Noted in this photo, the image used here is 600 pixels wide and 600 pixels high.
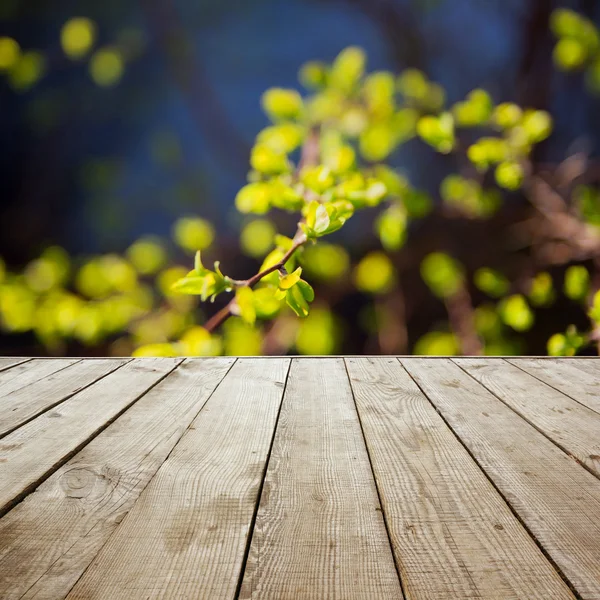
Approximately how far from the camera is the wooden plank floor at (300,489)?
2.19ft

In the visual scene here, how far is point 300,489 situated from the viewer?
0.88 metres

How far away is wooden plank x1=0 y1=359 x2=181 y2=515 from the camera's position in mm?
929

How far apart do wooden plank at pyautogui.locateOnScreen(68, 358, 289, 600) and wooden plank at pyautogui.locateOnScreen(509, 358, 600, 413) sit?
71 centimetres

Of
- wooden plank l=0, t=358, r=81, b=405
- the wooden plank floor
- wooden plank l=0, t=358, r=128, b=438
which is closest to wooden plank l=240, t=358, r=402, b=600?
the wooden plank floor

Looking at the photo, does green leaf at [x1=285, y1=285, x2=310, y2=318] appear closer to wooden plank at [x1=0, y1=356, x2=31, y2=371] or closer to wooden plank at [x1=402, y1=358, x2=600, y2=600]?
→ wooden plank at [x1=402, y1=358, x2=600, y2=600]

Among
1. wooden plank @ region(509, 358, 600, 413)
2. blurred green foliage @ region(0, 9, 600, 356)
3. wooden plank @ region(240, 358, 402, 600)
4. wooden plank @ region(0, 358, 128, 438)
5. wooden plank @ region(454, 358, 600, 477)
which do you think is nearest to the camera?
wooden plank @ region(240, 358, 402, 600)

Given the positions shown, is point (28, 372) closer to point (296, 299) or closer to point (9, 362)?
point (9, 362)

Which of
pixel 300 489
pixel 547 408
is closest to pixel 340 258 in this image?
pixel 547 408

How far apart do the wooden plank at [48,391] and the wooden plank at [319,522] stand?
520 millimetres

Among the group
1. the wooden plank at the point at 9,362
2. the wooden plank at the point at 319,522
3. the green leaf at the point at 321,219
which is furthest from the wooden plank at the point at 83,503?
the wooden plank at the point at 9,362

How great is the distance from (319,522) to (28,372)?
1.14 metres

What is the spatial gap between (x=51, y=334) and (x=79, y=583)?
63.7 inches

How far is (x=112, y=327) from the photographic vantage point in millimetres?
2092

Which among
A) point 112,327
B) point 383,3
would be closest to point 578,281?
point 383,3
